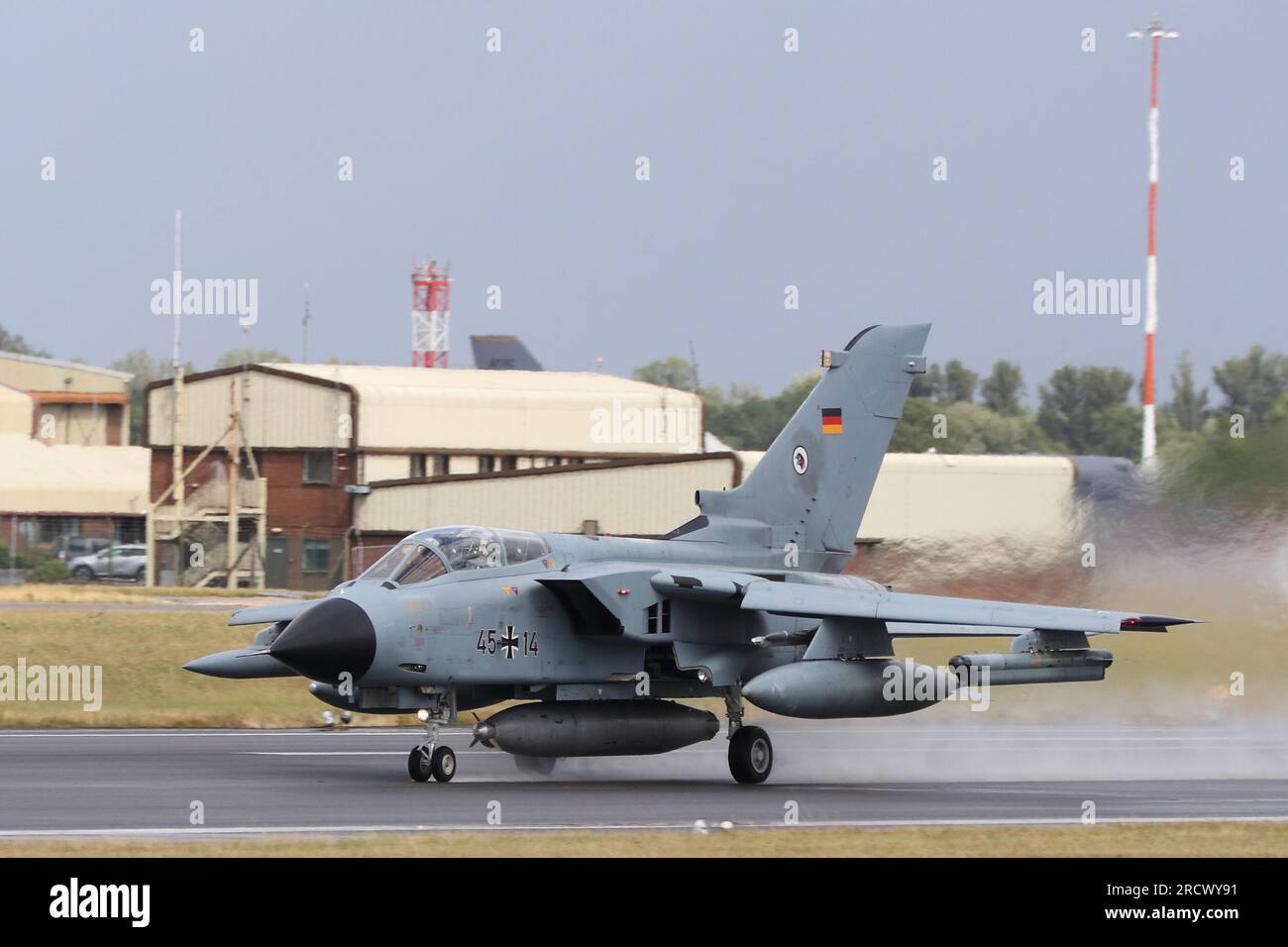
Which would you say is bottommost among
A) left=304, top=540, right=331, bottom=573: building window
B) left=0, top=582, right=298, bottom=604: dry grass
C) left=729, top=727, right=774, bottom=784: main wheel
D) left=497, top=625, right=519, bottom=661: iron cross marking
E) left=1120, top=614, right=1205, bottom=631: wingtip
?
left=729, top=727, right=774, bottom=784: main wheel

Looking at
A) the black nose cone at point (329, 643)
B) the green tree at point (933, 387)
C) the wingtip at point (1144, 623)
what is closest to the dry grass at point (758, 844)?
the wingtip at point (1144, 623)

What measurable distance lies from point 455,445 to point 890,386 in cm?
2728

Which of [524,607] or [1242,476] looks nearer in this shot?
[524,607]

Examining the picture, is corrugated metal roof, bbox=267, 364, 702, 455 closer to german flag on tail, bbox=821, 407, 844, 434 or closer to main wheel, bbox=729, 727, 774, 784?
german flag on tail, bbox=821, 407, 844, 434

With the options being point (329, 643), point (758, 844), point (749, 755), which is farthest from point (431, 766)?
point (758, 844)

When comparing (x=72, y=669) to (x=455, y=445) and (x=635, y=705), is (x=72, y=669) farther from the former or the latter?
(x=455, y=445)

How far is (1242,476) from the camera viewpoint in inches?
942

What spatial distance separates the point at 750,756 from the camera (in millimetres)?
18703

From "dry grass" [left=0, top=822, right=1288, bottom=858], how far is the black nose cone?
3.09m

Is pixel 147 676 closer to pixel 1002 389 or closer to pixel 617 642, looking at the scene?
pixel 617 642

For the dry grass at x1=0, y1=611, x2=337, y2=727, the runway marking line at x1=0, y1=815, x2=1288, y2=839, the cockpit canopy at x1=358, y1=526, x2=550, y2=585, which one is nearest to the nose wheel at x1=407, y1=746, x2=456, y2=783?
the cockpit canopy at x1=358, y1=526, x2=550, y2=585

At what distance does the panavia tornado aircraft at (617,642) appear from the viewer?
1673 centimetres

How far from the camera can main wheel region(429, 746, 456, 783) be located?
17250 millimetres
